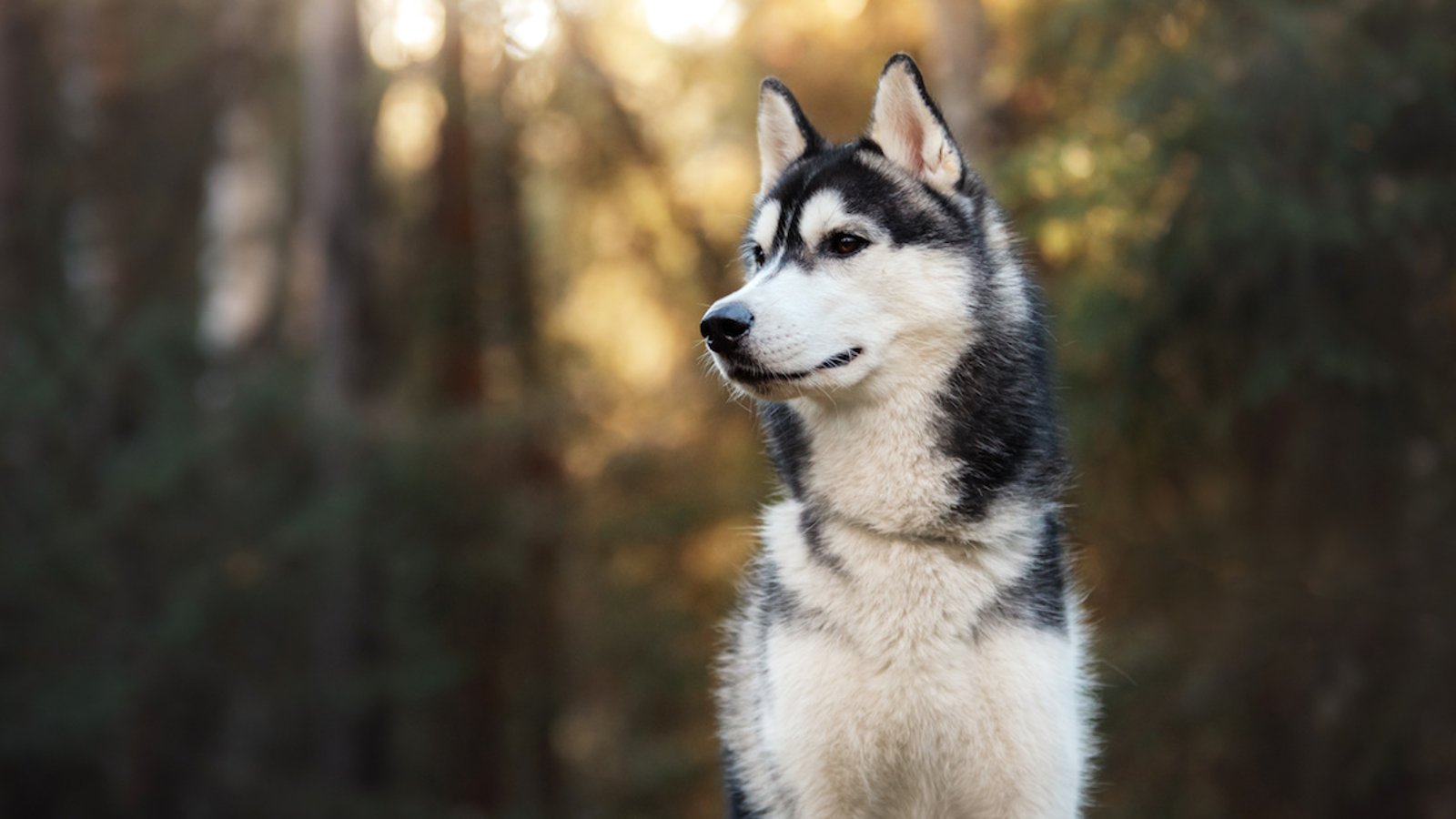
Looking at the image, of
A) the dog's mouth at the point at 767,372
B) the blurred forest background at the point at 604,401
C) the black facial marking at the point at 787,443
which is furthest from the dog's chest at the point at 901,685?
the blurred forest background at the point at 604,401

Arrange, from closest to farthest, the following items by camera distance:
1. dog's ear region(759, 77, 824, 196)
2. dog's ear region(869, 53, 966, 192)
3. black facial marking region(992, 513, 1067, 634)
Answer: black facial marking region(992, 513, 1067, 634)
dog's ear region(869, 53, 966, 192)
dog's ear region(759, 77, 824, 196)

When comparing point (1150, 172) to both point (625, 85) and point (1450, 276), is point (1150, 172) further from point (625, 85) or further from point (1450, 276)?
point (625, 85)

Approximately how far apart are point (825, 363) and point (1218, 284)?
5.68 metres

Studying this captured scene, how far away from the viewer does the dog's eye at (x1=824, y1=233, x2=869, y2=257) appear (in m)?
3.70

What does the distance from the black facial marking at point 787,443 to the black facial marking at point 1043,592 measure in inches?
25.0

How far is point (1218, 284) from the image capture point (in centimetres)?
845

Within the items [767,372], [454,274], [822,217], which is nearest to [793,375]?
[767,372]

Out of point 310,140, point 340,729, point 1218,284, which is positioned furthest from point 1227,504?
point 310,140

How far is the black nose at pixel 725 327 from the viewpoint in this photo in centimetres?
339

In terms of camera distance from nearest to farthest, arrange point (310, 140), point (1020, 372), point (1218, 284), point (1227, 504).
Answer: point (1020, 372) → point (1218, 284) → point (1227, 504) → point (310, 140)

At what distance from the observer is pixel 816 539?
3645 millimetres

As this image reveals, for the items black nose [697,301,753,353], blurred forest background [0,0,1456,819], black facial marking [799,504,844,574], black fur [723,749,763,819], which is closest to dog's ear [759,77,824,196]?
black nose [697,301,753,353]

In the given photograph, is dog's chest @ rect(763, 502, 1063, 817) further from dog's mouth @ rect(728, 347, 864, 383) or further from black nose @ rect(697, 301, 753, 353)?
black nose @ rect(697, 301, 753, 353)

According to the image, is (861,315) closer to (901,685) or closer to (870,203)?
(870,203)
